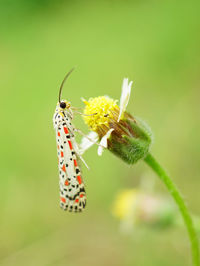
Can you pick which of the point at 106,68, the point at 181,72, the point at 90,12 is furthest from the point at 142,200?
the point at 90,12

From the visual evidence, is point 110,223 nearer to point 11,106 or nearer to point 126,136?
point 126,136

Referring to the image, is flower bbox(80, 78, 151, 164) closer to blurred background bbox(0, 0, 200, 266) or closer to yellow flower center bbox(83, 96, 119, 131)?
yellow flower center bbox(83, 96, 119, 131)

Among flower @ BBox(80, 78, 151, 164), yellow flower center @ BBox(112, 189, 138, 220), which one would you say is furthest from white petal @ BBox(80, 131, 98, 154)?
yellow flower center @ BBox(112, 189, 138, 220)

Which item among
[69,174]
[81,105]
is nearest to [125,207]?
[69,174]

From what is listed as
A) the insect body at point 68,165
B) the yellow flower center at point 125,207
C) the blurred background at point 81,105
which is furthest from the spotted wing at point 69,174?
the blurred background at point 81,105

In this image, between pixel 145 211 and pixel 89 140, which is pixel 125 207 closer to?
pixel 145 211

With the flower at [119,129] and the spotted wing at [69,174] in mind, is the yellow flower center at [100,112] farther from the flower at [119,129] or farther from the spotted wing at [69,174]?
the spotted wing at [69,174]
